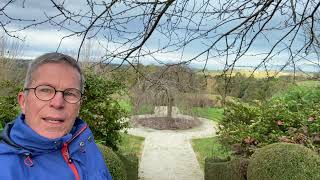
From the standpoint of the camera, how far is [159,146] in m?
18.6

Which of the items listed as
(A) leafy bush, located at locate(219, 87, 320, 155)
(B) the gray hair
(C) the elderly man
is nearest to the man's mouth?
(C) the elderly man

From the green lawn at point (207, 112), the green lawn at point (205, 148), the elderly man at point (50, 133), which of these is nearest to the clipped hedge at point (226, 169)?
the green lawn at point (205, 148)

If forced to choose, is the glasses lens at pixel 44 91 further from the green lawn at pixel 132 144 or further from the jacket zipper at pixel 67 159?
the green lawn at pixel 132 144

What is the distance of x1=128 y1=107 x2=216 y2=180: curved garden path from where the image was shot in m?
13.1

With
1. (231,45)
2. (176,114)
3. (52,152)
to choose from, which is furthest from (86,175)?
(176,114)

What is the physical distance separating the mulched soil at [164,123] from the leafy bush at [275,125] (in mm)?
12447

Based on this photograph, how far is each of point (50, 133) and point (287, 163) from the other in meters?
6.06

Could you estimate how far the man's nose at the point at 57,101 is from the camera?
1699 mm

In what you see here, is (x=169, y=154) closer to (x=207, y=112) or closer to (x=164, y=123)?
(x=164, y=123)

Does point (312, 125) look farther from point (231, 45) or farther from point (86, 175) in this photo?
point (86, 175)

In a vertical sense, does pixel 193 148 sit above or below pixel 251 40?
below

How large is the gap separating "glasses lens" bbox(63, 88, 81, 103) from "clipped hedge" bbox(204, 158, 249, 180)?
25.5ft

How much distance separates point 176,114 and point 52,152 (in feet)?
79.6

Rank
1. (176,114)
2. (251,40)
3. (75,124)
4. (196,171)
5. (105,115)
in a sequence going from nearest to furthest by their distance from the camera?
(75,124) → (251,40) → (105,115) → (196,171) → (176,114)
